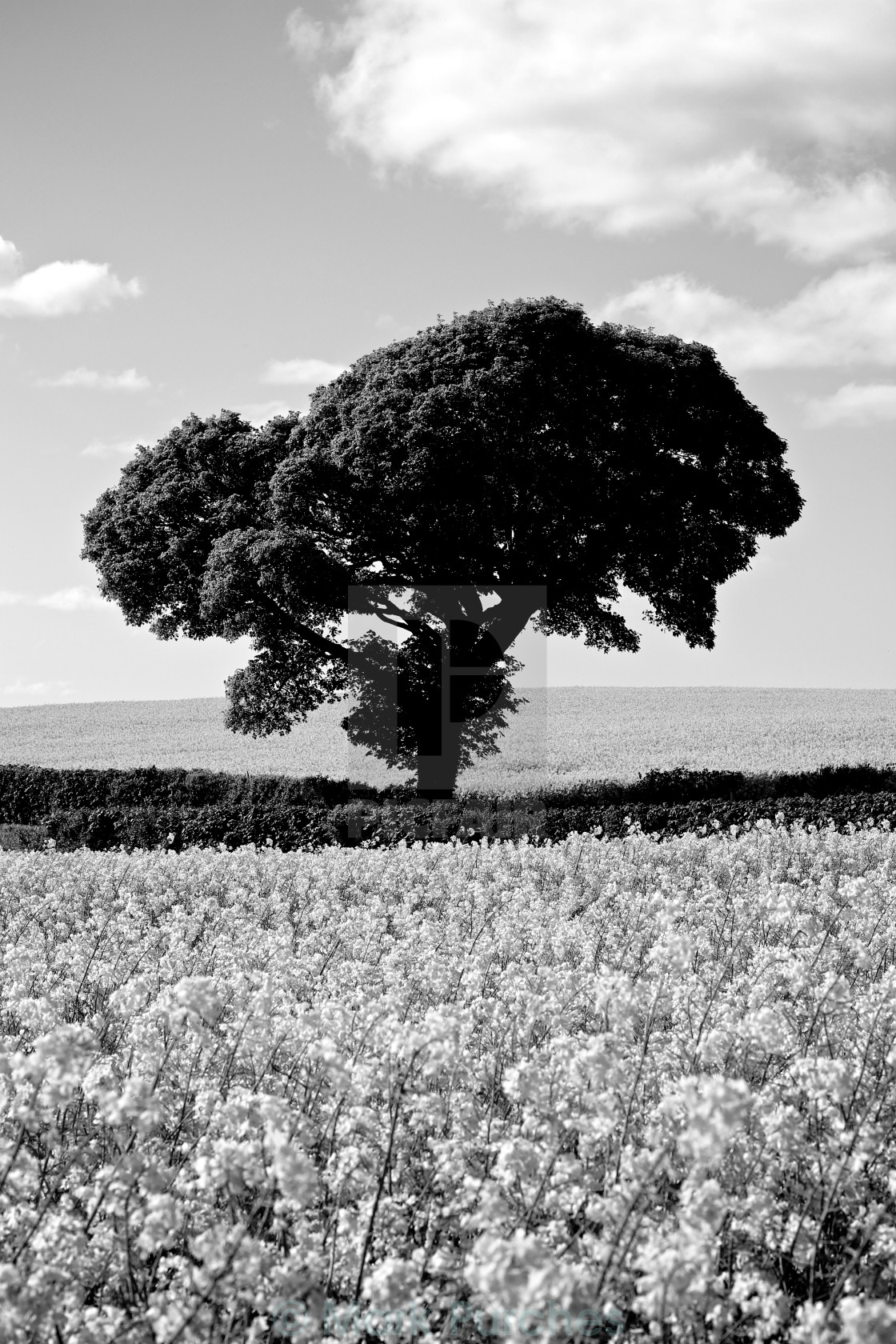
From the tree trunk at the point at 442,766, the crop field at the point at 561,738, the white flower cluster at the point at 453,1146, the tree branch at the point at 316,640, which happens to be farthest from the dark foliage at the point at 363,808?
the white flower cluster at the point at 453,1146

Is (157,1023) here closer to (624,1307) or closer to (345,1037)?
(345,1037)

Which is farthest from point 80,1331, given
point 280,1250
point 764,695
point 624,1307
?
point 764,695

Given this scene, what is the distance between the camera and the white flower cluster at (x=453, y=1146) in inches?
128

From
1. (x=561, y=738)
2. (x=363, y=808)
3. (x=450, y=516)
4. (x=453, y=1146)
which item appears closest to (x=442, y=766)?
(x=450, y=516)

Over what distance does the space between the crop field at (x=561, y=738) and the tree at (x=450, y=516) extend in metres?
3.96

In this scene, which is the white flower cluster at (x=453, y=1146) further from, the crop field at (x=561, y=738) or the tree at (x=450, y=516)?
the crop field at (x=561, y=738)

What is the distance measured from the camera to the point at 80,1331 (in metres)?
3.39

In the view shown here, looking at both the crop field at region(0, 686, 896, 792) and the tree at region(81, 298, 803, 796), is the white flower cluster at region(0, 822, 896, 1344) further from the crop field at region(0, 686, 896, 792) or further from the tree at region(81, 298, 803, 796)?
the crop field at region(0, 686, 896, 792)

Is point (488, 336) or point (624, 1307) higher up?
point (488, 336)

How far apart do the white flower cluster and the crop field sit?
19.2 m

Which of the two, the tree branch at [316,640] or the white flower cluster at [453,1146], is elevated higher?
the tree branch at [316,640]

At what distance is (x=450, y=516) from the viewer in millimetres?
23109

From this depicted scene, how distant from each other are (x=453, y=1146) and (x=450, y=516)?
19.5m

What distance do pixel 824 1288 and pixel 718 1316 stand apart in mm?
787
